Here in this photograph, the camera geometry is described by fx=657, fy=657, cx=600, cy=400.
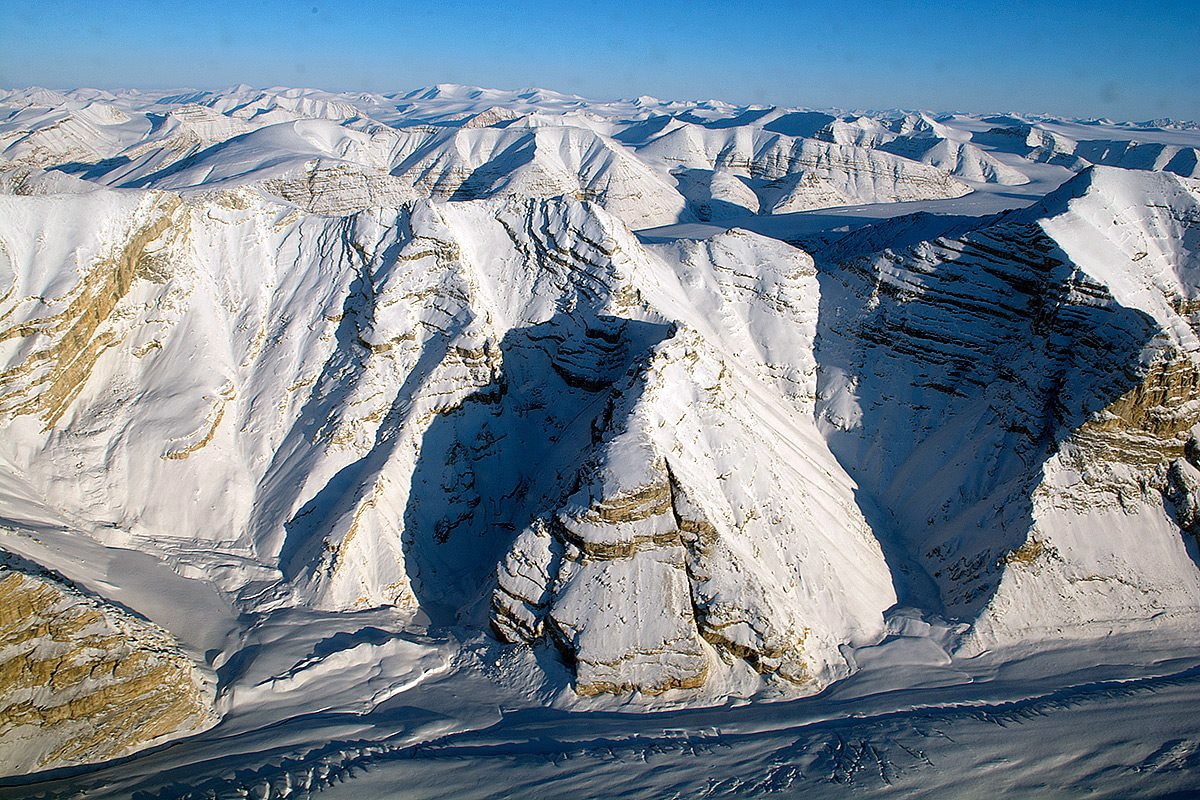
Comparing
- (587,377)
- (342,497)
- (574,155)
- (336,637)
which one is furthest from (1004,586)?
(574,155)

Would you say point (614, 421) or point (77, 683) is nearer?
point (77, 683)

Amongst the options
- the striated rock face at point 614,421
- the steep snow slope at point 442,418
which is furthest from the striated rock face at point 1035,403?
the steep snow slope at point 442,418

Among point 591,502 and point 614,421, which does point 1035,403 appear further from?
point 591,502

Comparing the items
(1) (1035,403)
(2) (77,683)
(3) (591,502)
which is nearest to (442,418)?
(3) (591,502)

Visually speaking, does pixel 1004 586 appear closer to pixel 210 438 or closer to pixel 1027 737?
pixel 1027 737

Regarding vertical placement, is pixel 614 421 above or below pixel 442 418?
below

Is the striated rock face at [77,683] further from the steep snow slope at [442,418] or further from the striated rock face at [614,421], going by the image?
the steep snow slope at [442,418]

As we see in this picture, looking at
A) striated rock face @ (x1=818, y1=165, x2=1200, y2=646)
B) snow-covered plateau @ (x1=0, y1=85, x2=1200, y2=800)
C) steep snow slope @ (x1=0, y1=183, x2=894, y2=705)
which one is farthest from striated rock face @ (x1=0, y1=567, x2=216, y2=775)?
striated rock face @ (x1=818, y1=165, x2=1200, y2=646)
